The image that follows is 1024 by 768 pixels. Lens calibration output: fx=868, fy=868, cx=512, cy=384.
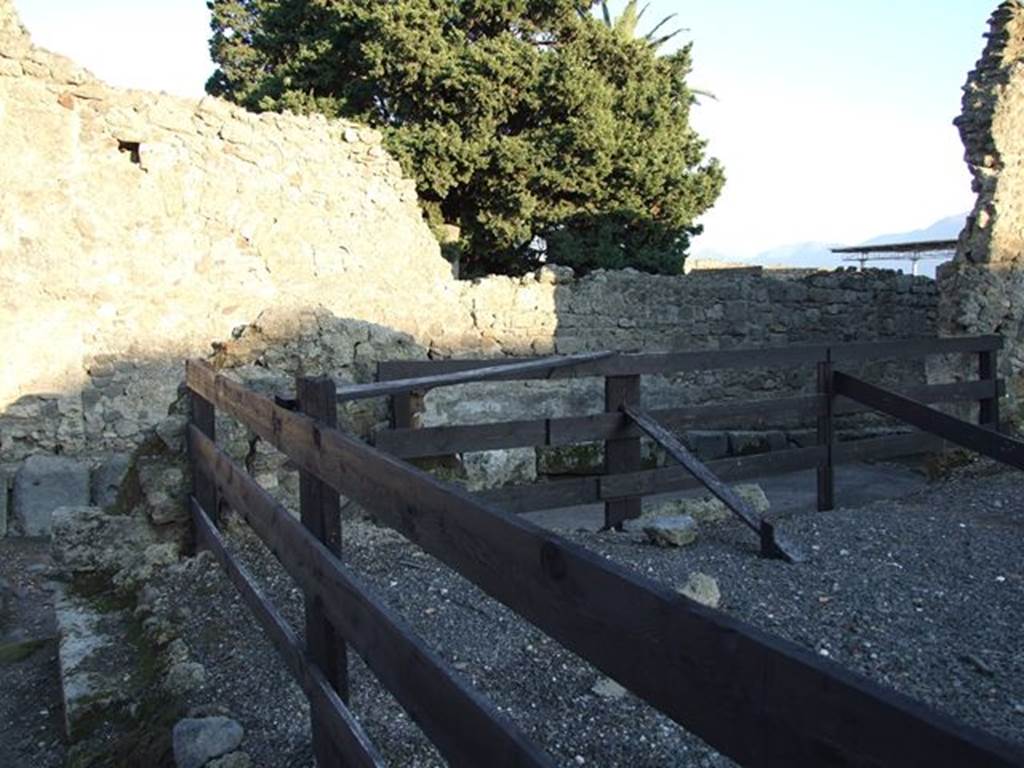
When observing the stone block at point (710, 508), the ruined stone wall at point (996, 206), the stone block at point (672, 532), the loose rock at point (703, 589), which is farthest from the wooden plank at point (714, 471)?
the ruined stone wall at point (996, 206)

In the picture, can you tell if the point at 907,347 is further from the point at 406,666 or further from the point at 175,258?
the point at 175,258

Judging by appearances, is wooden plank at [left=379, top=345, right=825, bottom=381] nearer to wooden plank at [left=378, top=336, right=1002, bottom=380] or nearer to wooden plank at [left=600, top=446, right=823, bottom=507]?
wooden plank at [left=378, top=336, right=1002, bottom=380]

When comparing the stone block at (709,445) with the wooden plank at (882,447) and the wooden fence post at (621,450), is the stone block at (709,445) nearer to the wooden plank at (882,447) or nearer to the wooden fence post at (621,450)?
the wooden plank at (882,447)

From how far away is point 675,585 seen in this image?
12.8 feet

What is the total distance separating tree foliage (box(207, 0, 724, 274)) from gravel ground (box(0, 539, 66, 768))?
10.9 meters

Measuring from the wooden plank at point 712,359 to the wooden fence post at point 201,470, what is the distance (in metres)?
1.01

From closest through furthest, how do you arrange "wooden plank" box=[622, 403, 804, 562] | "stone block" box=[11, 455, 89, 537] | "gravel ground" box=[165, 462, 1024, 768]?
"gravel ground" box=[165, 462, 1024, 768]
"wooden plank" box=[622, 403, 804, 562]
"stone block" box=[11, 455, 89, 537]

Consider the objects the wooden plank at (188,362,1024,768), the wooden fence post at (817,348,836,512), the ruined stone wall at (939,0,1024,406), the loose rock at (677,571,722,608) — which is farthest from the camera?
the ruined stone wall at (939,0,1024,406)

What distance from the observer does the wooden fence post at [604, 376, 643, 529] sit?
5172 millimetres

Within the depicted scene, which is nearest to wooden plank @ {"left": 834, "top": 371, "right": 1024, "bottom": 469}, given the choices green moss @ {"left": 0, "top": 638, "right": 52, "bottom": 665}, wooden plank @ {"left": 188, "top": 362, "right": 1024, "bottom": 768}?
wooden plank @ {"left": 188, "top": 362, "right": 1024, "bottom": 768}

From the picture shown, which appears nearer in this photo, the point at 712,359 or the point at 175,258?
the point at 712,359

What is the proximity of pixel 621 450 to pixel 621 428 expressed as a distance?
0.54 feet

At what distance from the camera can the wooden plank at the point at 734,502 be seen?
4496 mm

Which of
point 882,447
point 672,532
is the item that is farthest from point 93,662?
point 882,447
